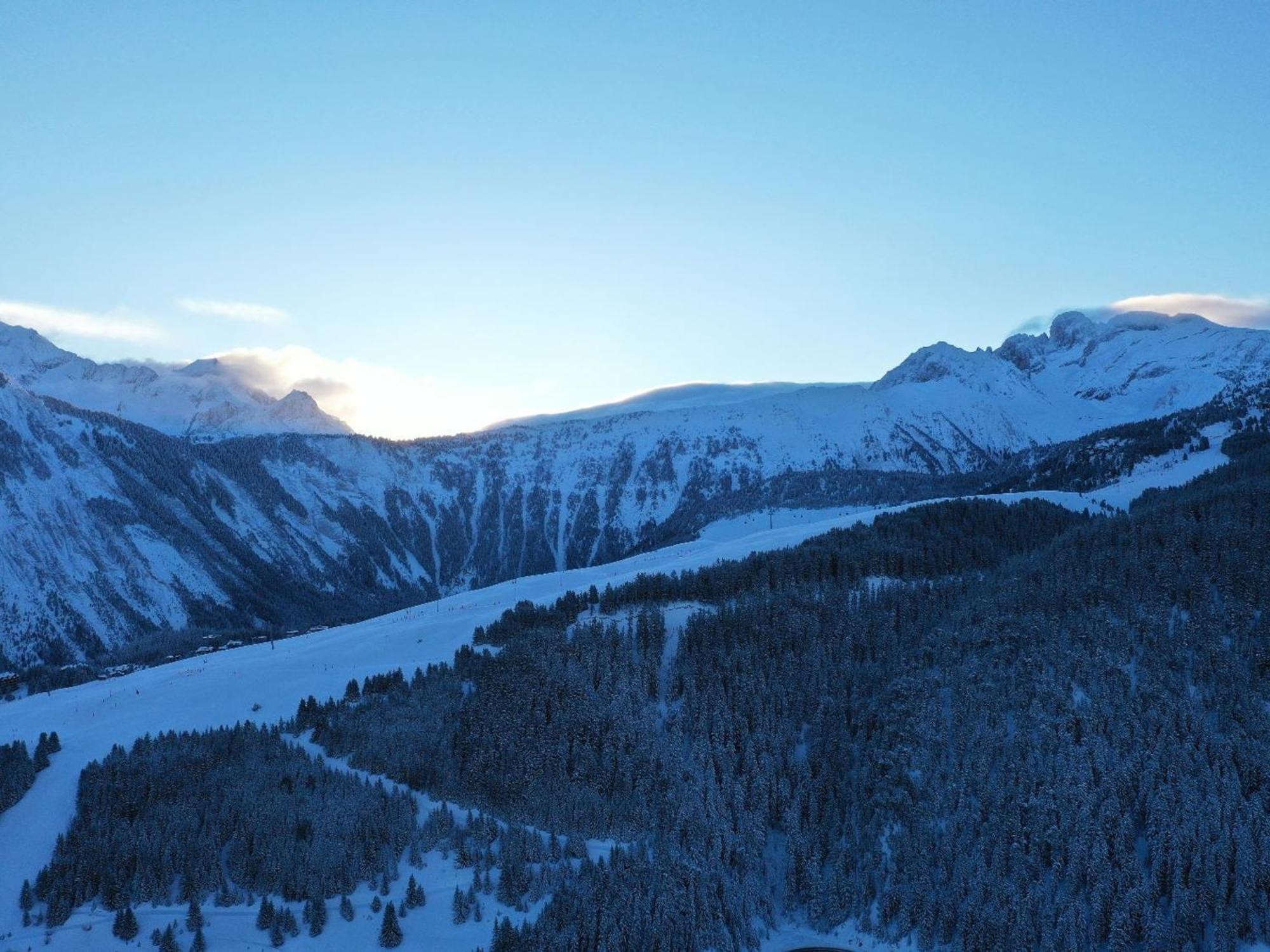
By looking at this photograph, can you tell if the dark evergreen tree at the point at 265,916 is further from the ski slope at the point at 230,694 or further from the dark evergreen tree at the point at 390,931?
the dark evergreen tree at the point at 390,931

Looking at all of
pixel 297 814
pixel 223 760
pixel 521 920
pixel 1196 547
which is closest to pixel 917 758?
pixel 521 920

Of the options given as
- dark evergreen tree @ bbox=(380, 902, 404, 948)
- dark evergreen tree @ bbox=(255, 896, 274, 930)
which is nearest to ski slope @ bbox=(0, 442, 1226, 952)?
dark evergreen tree @ bbox=(255, 896, 274, 930)

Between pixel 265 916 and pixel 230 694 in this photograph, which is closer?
pixel 265 916

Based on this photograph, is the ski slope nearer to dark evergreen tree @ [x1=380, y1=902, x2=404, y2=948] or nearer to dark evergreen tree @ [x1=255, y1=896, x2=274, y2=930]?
dark evergreen tree @ [x1=255, y1=896, x2=274, y2=930]

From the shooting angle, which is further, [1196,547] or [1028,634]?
[1196,547]

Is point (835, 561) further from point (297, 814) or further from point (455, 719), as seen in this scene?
point (297, 814)

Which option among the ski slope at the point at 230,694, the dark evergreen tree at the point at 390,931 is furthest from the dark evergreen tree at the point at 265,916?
the dark evergreen tree at the point at 390,931

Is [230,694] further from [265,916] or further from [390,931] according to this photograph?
[390,931]

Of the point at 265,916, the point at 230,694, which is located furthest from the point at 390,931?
the point at 230,694
